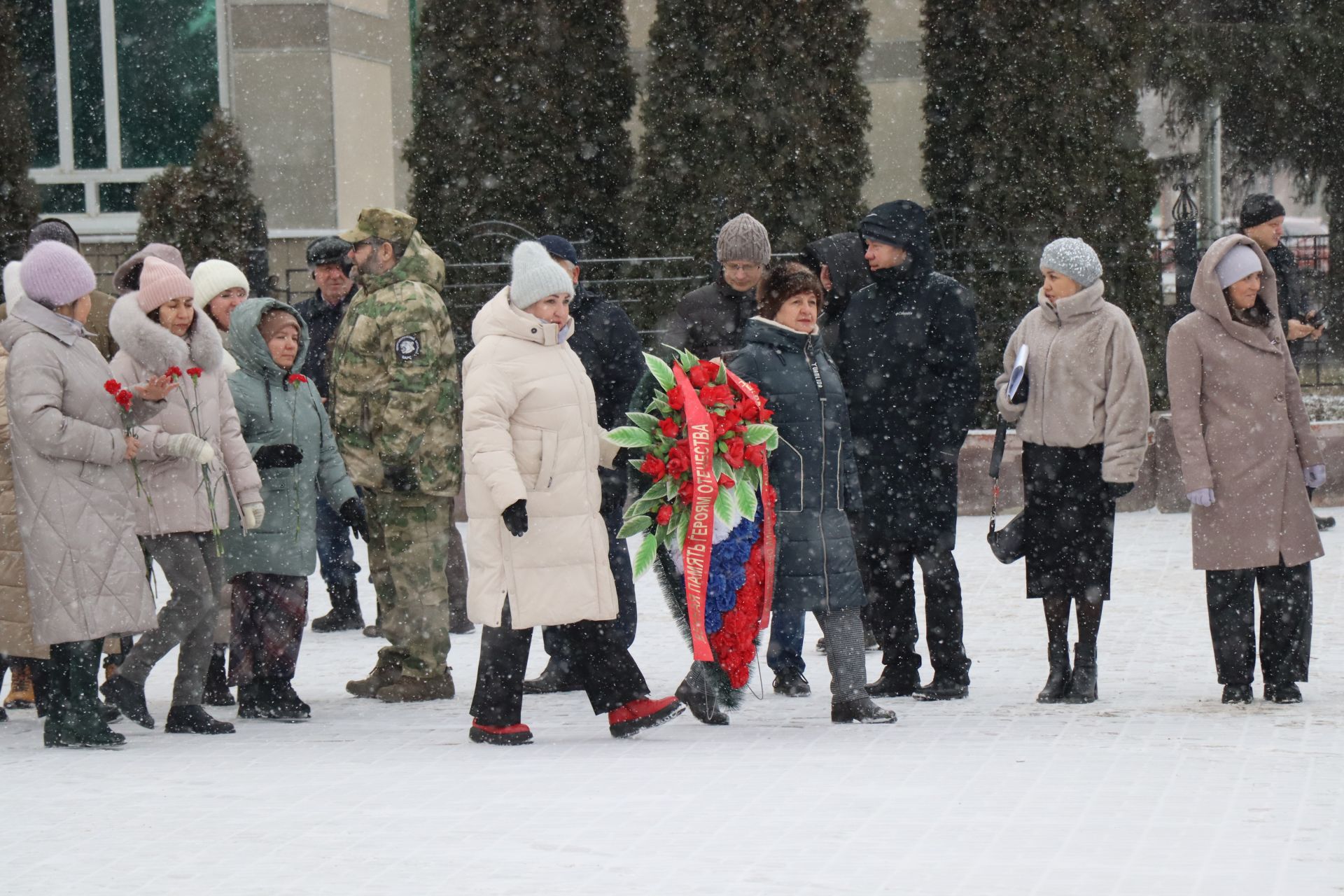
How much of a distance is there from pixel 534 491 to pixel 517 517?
30cm

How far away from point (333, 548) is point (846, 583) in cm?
396

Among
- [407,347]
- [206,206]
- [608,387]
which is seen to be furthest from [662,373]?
[206,206]

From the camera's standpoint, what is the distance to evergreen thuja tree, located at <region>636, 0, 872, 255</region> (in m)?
15.2

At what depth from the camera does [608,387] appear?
828 centimetres

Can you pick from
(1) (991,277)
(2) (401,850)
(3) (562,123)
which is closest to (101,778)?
(2) (401,850)

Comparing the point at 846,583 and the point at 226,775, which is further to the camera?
the point at 846,583

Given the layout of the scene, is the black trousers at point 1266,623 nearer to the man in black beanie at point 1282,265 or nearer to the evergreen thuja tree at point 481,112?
the man in black beanie at point 1282,265

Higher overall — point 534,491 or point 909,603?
point 534,491

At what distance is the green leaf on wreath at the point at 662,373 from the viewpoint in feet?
23.7

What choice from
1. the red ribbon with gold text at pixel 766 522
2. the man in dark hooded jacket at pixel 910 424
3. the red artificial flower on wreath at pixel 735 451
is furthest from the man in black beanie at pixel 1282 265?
the red artificial flower on wreath at pixel 735 451

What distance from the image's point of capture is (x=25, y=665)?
316 inches

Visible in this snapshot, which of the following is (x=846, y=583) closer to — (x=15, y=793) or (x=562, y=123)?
(x=15, y=793)

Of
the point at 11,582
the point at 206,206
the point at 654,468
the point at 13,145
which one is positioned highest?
the point at 13,145

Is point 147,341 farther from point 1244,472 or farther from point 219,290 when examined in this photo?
point 1244,472
